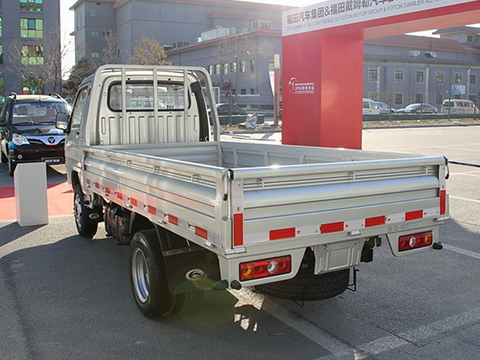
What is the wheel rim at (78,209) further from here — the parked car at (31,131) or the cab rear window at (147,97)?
the parked car at (31,131)

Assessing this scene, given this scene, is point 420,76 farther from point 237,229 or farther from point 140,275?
point 237,229

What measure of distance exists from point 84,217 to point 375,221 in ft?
14.7

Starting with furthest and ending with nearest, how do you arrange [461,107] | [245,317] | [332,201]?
[461,107] → [245,317] → [332,201]

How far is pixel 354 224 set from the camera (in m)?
3.91

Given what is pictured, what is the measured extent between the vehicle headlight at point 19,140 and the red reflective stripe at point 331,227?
10737 mm

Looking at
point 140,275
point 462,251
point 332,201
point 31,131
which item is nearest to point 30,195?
point 140,275

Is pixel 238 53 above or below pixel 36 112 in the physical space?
above

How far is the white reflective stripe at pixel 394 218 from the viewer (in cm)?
411

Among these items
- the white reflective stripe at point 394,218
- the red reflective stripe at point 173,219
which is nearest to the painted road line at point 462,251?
the white reflective stripe at point 394,218

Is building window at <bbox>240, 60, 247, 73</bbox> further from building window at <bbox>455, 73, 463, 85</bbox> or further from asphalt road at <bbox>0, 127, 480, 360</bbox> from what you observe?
asphalt road at <bbox>0, 127, 480, 360</bbox>

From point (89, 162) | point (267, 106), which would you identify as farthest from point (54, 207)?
point (267, 106)

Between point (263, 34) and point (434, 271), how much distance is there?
51280 mm

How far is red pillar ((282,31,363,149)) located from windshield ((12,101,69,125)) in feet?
19.8

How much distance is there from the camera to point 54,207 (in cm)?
963
